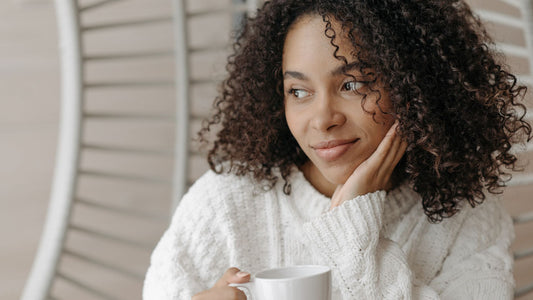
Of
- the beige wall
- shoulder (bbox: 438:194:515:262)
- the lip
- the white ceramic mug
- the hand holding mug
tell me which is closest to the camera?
the white ceramic mug

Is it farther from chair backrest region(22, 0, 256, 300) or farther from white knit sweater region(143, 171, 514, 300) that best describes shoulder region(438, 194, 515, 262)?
chair backrest region(22, 0, 256, 300)

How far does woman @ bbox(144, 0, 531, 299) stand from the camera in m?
0.81

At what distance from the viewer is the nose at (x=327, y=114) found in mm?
795

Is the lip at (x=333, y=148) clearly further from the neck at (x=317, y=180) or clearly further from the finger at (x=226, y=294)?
the finger at (x=226, y=294)

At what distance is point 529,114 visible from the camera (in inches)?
40.9

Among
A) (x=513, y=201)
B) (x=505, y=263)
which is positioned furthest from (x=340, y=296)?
(x=513, y=201)

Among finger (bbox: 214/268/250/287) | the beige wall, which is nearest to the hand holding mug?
finger (bbox: 214/268/250/287)

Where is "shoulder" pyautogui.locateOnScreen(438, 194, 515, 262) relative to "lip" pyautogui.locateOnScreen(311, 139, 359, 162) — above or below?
below

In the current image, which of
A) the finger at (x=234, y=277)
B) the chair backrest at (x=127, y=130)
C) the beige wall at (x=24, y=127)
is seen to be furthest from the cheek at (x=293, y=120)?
the beige wall at (x=24, y=127)

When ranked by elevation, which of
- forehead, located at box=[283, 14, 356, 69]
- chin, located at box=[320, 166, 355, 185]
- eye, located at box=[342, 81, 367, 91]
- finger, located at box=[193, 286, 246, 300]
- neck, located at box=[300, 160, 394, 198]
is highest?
forehead, located at box=[283, 14, 356, 69]

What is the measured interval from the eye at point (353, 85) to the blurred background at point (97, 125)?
2.29ft

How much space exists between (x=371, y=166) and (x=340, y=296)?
19 cm

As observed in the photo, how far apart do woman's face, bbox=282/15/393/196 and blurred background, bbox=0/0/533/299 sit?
2.11ft

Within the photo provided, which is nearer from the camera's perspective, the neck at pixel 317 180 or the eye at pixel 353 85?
the eye at pixel 353 85
